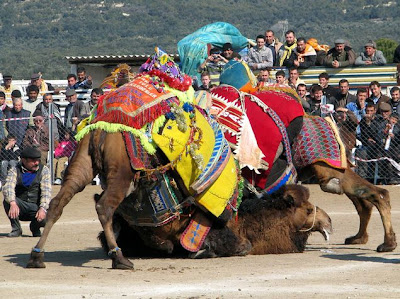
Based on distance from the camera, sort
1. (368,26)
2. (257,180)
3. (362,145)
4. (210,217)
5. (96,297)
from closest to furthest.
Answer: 1. (96,297)
2. (210,217)
3. (257,180)
4. (362,145)
5. (368,26)

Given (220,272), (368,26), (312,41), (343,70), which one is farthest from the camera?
(368,26)

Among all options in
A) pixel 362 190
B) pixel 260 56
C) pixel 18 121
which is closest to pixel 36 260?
pixel 362 190

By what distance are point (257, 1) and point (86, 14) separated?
13.8m

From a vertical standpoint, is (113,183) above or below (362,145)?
above

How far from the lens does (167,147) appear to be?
26.7 feet

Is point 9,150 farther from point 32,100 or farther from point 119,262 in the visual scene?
point 119,262

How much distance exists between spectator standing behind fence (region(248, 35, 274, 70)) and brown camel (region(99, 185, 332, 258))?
27.6 feet

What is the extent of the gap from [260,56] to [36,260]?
10.3m

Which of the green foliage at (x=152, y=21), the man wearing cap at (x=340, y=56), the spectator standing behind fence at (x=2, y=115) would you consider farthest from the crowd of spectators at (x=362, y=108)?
the green foliage at (x=152, y=21)

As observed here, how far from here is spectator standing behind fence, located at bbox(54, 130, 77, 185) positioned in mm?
15308

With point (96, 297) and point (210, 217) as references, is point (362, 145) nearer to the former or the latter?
point (210, 217)

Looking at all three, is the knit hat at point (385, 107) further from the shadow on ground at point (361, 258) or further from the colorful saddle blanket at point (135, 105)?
the colorful saddle blanket at point (135, 105)

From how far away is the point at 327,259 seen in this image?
28.5 ft

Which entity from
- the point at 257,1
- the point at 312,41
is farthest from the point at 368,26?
the point at 312,41
